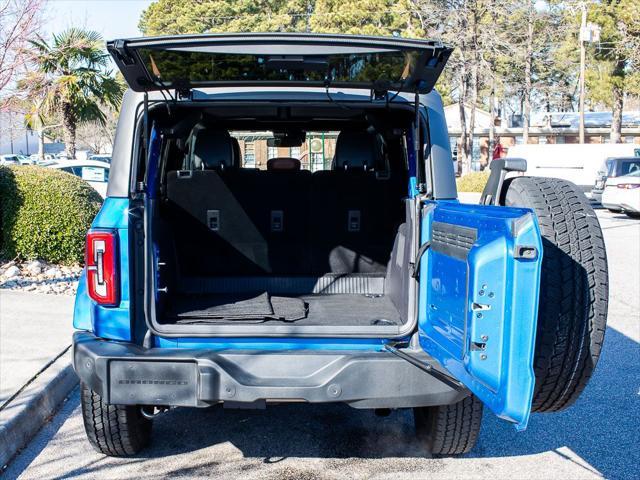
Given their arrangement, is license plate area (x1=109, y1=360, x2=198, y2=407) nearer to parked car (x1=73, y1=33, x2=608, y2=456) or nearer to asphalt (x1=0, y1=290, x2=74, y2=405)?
parked car (x1=73, y1=33, x2=608, y2=456)

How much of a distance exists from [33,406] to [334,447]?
6.36 ft

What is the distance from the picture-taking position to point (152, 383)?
3299 mm

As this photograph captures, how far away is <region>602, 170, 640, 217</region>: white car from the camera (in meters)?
18.1

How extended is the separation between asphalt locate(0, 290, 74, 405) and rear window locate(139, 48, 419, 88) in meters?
2.47

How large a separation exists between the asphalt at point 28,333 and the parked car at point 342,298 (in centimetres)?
153

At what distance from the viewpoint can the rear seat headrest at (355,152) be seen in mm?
5160

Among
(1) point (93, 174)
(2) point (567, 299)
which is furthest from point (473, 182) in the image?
(2) point (567, 299)

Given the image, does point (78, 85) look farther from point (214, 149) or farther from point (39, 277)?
point (214, 149)

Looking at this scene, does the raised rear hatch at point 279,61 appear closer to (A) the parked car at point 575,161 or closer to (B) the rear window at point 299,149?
(B) the rear window at point 299,149

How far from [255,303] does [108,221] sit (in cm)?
Result: 116

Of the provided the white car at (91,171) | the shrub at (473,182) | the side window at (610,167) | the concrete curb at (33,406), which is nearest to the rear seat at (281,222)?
the concrete curb at (33,406)

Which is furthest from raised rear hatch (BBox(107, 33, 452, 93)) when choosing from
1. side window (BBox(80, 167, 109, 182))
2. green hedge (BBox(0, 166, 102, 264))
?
side window (BBox(80, 167, 109, 182))

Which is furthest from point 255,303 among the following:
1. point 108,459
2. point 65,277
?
point 65,277

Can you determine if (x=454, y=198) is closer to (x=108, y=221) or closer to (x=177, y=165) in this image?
(x=108, y=221)
